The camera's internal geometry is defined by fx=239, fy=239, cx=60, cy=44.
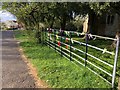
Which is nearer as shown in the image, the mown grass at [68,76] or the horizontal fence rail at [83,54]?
the mown grass at [68,76]

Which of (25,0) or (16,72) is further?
(25,0)

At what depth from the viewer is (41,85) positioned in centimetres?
639

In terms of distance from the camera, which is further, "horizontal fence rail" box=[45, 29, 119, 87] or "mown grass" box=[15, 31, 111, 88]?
"horizontal fence rail" box=[45, 29, 119, 87]

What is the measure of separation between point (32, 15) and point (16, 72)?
10650mm

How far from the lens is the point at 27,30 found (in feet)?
59.0

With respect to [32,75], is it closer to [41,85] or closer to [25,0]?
[41,85]

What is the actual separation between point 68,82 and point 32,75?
1.60m

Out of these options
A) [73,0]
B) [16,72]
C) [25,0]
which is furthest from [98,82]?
[25,0]

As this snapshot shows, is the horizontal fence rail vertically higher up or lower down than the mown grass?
higher up

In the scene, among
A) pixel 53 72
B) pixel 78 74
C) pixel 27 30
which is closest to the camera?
pixel 78 74

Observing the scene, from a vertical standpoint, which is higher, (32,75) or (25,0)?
(25,0)

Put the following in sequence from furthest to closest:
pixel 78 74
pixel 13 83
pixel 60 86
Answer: pixel 78 74, pixel 13 83, pixel 60 86

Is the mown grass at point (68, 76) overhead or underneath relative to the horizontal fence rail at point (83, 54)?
underneath

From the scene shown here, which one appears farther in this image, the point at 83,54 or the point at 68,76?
the point at 83,54
